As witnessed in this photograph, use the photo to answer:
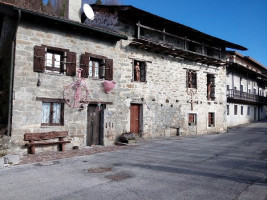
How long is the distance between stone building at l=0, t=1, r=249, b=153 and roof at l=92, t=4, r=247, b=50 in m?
0.06

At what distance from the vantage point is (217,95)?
19.9m

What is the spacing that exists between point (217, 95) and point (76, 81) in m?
12.9

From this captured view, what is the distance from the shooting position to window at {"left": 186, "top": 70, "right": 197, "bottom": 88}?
17.5 metres

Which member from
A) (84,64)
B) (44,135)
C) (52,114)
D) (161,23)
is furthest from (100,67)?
(161,23)

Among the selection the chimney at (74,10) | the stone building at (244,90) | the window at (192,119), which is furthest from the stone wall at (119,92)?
the stone building at (244,90)

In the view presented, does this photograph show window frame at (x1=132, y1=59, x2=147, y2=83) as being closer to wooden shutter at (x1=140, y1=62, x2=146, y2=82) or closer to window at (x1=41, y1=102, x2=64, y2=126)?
wooden shutter at (x1=140, y1=62, x2=146, y2=82)

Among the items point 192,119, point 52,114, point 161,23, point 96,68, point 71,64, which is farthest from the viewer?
point 192,119

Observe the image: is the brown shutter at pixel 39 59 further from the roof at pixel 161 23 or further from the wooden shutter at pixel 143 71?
the wooden shutter at pixel 143 71

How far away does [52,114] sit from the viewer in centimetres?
1048

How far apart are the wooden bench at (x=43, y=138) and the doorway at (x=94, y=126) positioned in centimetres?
146

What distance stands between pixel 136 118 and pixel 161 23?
6.46 metres

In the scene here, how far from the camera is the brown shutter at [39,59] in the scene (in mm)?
9922

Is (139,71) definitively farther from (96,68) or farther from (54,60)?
(54,60)

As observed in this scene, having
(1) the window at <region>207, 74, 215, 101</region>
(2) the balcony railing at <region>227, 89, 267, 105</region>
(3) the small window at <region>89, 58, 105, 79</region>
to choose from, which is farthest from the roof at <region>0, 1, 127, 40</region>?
(2) the balcony railing at <region>227, 89, 267, 105</region>
